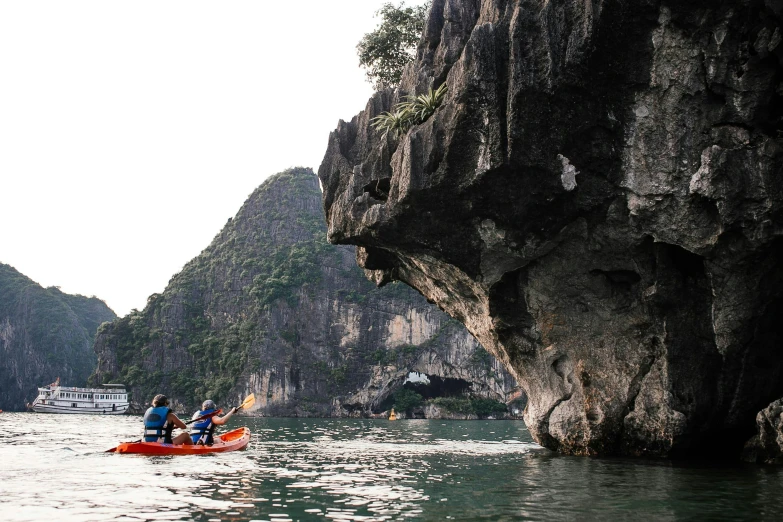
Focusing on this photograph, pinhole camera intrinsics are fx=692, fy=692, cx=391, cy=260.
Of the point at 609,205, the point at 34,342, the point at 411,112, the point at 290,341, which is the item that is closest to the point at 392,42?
the point at 411,112

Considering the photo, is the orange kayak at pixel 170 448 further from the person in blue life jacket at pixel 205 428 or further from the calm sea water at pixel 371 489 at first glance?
the calm sea water at pixel 371 489

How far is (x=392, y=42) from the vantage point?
2545cm

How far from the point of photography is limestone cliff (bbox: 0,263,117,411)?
12788cm

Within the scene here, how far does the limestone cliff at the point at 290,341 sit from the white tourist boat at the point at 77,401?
37.7 feet

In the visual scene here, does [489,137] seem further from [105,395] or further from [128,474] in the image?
[105,395]

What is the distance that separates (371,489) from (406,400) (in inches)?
3330

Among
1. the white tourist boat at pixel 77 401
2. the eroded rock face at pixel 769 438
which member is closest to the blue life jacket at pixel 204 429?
the eroded rock face at pixel 769 438

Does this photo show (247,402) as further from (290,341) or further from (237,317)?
(237,317)

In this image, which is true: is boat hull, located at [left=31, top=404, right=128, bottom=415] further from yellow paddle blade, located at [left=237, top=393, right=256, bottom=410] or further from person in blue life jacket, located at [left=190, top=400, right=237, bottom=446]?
person in blue life jacket, located at [left=190, top=400, right=237, bottom=446]

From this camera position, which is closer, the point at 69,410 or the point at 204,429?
→ the point at 204,429

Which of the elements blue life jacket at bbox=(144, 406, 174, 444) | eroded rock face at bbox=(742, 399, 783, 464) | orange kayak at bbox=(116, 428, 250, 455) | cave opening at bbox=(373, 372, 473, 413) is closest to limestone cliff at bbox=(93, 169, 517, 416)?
cave opening at bbox=(373, 372, 473, 413)

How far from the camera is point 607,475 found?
44.8ft

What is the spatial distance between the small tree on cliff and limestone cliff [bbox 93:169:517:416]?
72562mm

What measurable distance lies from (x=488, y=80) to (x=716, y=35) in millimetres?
4634
